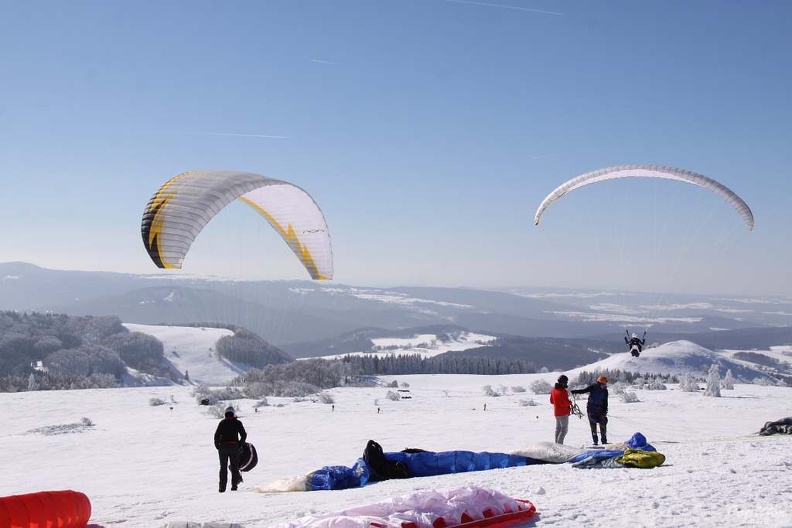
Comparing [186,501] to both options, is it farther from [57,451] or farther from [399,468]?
[57,451]

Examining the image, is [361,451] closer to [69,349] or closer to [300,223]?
[300,223]

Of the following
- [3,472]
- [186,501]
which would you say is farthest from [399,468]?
[3,472]

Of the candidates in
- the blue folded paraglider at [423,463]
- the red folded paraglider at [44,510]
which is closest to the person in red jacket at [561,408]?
the blue folded paraglider at [423,463]

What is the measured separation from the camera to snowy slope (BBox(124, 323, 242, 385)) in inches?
3939

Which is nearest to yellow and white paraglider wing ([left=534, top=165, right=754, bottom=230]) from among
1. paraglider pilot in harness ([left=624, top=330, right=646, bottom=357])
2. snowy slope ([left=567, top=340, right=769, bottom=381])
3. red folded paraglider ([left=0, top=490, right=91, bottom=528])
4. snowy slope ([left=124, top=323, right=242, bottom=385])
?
paraglider pilot in harness ([left=624, top=330, right=646, bottom=357])

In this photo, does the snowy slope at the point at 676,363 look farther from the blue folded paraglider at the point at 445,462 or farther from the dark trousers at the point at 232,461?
the dark trousers at the point at 232,461

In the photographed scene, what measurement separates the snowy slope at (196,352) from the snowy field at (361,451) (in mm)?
64301

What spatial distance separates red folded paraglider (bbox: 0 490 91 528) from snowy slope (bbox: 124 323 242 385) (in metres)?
87.3

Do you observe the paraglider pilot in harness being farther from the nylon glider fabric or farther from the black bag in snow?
the black bag in snow

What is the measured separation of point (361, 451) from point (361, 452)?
0.03 metres

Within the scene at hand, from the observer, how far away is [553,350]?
463ft

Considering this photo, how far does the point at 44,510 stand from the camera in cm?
605

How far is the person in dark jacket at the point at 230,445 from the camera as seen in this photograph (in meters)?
10.9

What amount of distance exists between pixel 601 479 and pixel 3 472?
15531 mm
